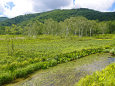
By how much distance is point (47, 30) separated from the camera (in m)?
102

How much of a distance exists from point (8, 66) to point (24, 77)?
3.17 m

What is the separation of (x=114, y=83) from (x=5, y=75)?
10769 mm

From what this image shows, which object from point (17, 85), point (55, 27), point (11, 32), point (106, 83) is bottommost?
point (17, 85)

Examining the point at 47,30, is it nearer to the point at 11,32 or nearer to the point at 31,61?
the point at 11,32

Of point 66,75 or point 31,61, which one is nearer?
point 66,75

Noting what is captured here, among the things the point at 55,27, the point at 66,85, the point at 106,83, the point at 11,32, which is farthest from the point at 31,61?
the point at 55,27

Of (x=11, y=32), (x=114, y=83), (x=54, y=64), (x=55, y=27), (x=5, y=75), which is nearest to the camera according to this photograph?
(x=114, y=83)

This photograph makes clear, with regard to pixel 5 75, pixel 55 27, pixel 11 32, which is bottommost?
pixel 5 75

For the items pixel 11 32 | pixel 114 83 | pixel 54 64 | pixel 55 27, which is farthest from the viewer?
pixel 55 27

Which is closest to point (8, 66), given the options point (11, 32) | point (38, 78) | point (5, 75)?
point (5, 75)

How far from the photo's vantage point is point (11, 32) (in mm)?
21125

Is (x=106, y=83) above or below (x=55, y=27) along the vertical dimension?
below

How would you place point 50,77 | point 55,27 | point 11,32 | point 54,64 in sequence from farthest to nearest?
point 55,27
point 11,32
point 54,64
point 50,77

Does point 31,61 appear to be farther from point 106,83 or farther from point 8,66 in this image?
point 106,83
